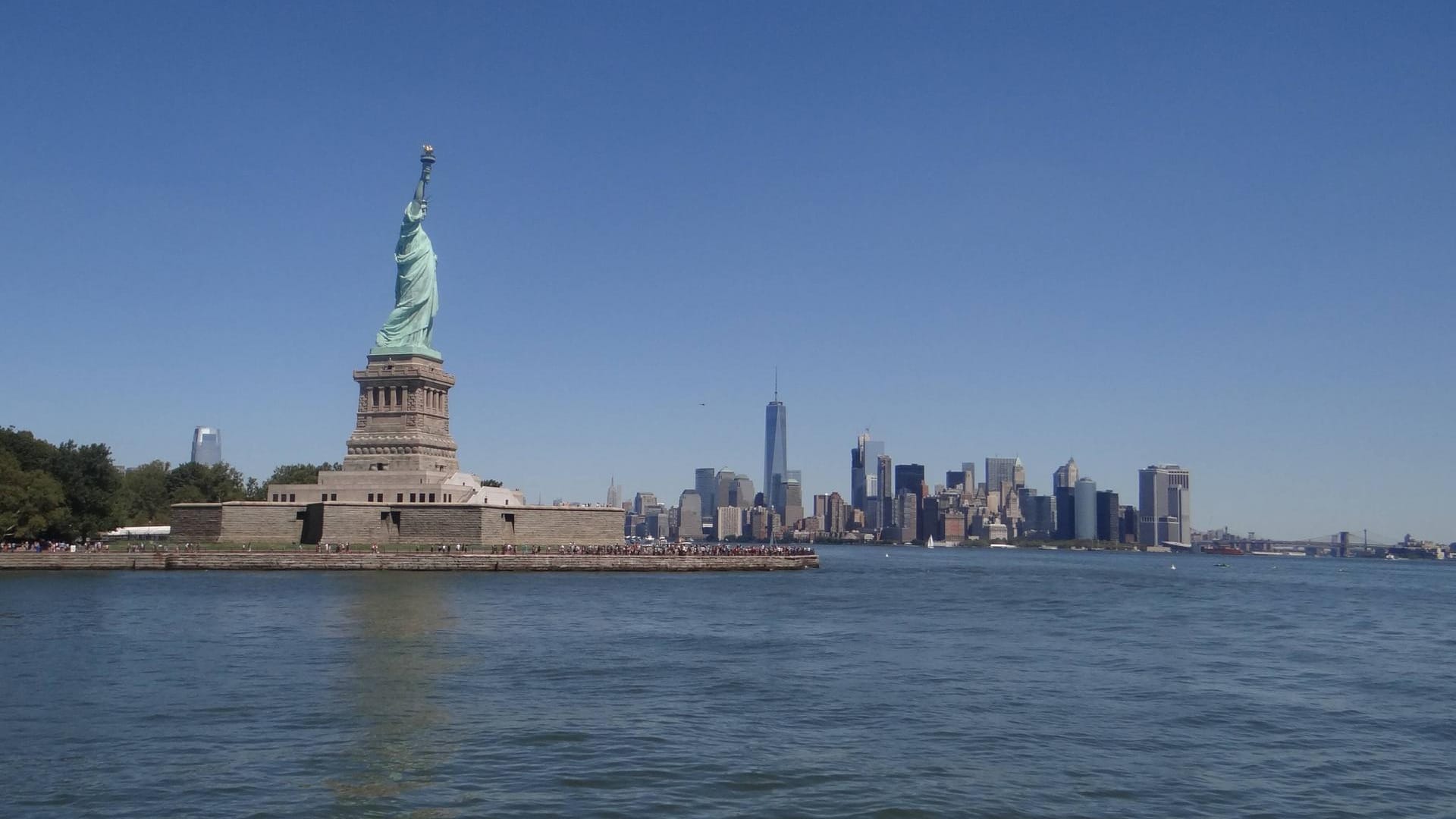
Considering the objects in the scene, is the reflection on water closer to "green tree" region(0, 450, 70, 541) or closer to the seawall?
the seawall

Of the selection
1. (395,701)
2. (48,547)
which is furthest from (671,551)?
(395,701)

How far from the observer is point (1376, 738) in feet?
86.6

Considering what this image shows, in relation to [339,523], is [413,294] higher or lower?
higher

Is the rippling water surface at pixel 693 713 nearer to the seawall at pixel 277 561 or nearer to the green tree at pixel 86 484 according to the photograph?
the seawall at pixel 277 561

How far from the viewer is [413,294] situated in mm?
92875

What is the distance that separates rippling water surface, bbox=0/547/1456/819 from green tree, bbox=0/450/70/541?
31441 millimetres

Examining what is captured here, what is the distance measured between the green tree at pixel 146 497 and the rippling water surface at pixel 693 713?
64377mm

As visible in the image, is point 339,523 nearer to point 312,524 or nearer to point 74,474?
point 312,524

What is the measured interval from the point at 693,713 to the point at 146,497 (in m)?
106

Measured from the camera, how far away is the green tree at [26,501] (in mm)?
78312

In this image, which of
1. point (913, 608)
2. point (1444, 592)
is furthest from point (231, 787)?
point (1444, 592)

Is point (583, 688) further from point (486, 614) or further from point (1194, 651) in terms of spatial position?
point (1194, 651)

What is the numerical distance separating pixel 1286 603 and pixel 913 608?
98.3 ft

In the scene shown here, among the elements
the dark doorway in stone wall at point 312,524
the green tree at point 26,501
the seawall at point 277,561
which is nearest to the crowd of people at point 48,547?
the green tree at point 26,501
